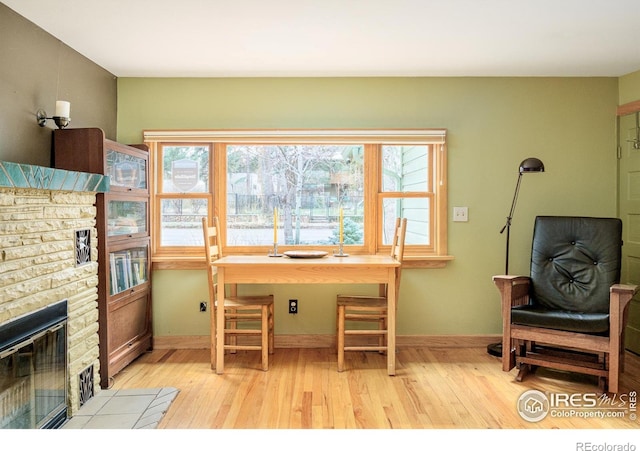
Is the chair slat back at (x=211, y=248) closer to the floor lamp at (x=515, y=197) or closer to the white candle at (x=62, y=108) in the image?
the white candle at (x=62, y=108)

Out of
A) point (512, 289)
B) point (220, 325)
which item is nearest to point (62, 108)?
point (220, 325)

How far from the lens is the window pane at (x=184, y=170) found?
3.89m

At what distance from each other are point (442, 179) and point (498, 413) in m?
1.92

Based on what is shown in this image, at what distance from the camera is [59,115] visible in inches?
110

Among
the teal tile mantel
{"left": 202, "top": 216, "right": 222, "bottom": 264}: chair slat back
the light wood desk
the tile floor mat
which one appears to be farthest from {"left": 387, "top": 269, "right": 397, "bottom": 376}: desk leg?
the teal tile mantel

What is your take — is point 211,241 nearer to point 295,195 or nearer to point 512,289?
point 295,195

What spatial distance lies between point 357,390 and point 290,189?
1.78 m

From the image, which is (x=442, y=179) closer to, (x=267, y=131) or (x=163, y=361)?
(x=267, y=131)

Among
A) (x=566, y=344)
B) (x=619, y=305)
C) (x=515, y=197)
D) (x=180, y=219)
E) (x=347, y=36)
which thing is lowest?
(x=566, y=344)

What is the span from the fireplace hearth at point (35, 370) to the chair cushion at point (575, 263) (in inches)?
119

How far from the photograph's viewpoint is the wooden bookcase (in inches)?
114

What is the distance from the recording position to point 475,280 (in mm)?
3863

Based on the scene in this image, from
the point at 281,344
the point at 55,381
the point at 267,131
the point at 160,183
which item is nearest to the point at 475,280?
the point at 281,344

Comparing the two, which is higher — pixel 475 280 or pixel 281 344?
pixel 475 280
